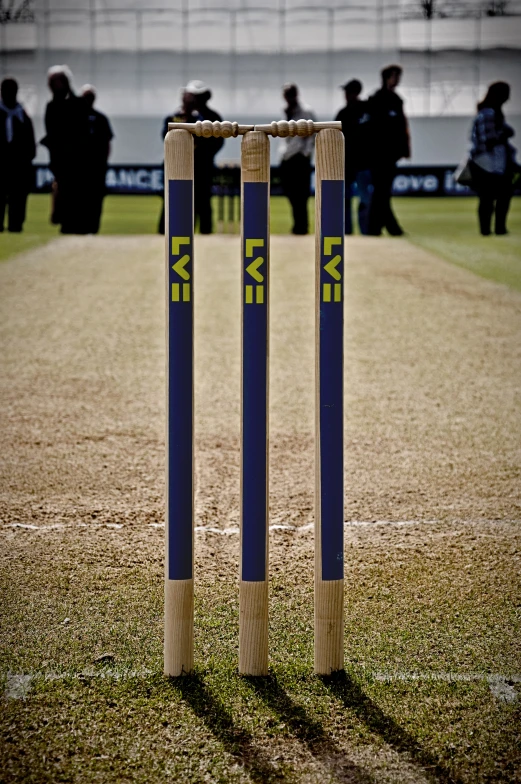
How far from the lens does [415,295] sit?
11.9m

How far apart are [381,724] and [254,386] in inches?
40.3

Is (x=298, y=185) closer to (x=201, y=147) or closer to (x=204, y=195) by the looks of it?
(x=204, y=195)

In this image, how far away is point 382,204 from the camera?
18094 mm

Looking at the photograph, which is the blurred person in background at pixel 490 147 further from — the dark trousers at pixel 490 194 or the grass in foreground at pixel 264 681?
the grass in foreground at pixel 264 681

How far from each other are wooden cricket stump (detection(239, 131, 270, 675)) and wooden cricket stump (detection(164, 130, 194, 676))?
0.51 ft

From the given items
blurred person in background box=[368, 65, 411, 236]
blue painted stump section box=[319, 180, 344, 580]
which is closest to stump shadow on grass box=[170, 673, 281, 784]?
blue painted stump section box=[319, 180, 344, 580]

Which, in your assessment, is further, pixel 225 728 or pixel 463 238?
pixel 463 238

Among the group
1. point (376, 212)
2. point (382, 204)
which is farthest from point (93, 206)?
point (382, 204)

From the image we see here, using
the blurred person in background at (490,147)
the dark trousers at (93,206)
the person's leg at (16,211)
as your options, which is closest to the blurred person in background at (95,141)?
the dark trousers at (93,206)

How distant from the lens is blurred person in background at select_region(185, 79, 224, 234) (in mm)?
14281

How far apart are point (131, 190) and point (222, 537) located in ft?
80.8

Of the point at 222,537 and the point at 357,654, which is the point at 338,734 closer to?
the point at 357,654

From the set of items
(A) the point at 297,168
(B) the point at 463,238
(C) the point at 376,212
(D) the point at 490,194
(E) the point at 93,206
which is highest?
(A) the point at 297,168

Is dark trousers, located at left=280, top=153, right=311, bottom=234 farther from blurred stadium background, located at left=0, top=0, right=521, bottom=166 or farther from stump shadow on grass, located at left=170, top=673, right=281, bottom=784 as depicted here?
blurred stadium background, located at left=0, top=0, right=521, bottom=166
